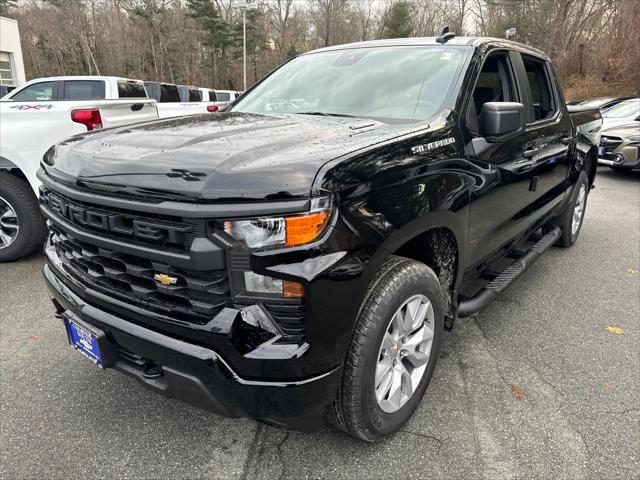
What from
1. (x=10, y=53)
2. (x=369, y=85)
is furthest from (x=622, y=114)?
(x=10, y=53)

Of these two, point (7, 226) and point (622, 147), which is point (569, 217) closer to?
point (7, 226)

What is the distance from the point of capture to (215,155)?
182 centimetres

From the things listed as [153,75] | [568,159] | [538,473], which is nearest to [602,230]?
[568,159]

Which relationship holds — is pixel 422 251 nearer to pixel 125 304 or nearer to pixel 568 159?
pixel 125 304

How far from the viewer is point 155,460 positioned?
7.06 ft

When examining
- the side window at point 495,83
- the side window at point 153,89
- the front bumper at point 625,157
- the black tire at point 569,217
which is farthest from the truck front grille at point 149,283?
the front bumper at point 625,157

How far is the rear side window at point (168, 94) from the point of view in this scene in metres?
11.1

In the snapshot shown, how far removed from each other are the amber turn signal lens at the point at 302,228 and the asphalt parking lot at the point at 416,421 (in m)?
1.12

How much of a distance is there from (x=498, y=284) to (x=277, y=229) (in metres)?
2.05

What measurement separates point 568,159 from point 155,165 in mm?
3720

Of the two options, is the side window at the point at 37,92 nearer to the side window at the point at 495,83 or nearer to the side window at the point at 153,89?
the side window at the point at 153,89

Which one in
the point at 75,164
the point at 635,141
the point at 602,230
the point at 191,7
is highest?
the point at 191,7

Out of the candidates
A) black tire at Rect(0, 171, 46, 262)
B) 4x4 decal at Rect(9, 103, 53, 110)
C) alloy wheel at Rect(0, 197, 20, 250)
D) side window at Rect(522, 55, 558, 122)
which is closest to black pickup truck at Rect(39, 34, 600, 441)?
side window at Rect(522, 55, 558, 122)

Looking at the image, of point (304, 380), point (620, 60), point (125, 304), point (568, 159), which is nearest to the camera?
point (304, 380)
